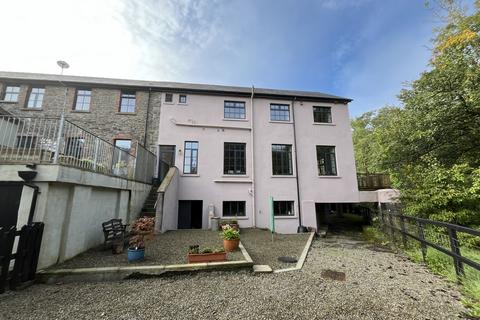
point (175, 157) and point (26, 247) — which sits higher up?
point (175, 157)

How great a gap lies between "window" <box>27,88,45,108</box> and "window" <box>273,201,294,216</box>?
16.1 meters

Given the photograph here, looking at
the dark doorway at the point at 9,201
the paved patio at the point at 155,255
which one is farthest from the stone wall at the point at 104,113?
the dark doorway at the point at 9,201

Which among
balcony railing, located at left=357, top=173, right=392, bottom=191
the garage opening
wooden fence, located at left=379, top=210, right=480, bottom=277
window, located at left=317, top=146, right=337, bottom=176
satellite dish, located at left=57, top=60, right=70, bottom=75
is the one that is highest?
satellite dish, located at left=57, top=60, right=70, bottom=75

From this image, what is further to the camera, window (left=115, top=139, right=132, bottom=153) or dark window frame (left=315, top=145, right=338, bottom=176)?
dark window frame (left=315, top=145, right=338, bottom=176)

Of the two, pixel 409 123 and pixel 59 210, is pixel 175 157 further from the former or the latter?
pixel 409 123

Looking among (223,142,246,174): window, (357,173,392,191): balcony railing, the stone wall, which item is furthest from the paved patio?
(357,173,392,191): balcony railing

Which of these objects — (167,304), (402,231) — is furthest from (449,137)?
(167,304)

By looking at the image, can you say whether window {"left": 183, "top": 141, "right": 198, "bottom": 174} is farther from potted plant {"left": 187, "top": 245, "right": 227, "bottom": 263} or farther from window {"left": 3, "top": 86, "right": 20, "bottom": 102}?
window {"left": 3, "top": 86, "right": 20, "bottom": 102}

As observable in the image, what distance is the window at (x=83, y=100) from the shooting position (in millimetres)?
12312

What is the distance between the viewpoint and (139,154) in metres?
9.50

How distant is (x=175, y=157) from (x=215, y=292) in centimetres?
932

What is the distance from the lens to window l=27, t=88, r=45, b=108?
12.0 meters

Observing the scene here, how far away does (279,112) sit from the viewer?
545 inches

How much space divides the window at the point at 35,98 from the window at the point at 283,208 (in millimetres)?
16131
